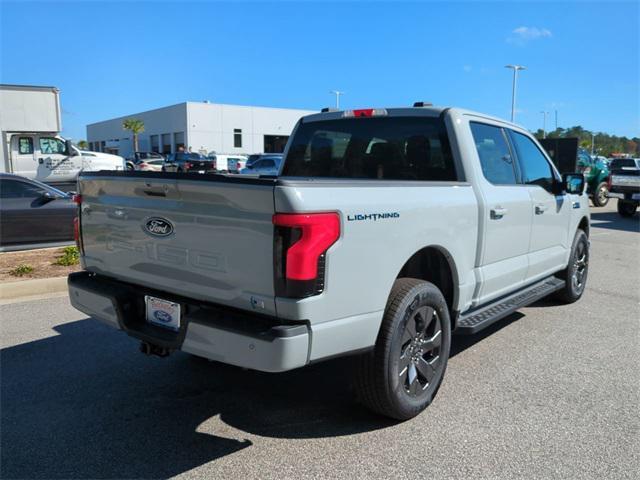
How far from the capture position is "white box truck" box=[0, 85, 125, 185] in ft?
58.3

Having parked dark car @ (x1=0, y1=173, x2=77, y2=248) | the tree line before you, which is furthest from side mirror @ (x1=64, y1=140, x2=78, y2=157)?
the tree line

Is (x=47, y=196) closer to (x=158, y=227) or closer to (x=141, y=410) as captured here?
(x=141, y=410)

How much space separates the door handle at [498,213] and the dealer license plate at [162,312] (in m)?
2.46

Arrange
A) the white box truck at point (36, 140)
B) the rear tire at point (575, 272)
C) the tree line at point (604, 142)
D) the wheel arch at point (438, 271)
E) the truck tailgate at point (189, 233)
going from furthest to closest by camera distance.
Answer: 1. the tree line at point (604, 142)
2. the white box truck at point (36, 140)
3. the rear tire at point (575, 272)
4. the wheel arch at point (438, 271)
5. the truck tailgate at point (189, 233)

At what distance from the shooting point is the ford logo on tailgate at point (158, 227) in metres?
3.03

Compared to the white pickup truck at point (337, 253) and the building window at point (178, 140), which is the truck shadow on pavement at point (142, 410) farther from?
the building window at point (178, 140)

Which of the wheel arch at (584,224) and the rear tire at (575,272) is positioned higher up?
the wheel arch at (584,224)

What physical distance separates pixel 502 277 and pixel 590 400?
43.9 inches

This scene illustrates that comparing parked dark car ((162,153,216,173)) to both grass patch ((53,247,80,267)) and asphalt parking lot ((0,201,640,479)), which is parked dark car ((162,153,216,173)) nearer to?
grass patch ((53,247,80,267))

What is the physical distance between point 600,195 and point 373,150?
19.3 m

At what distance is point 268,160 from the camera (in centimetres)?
2578

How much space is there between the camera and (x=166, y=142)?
6694 centimetres

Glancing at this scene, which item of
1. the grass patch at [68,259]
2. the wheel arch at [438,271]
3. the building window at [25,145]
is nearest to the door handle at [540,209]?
the wheel arch at [438,271]

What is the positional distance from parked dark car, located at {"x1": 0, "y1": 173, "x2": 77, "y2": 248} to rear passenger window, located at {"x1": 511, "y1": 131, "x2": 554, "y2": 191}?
288 inches
